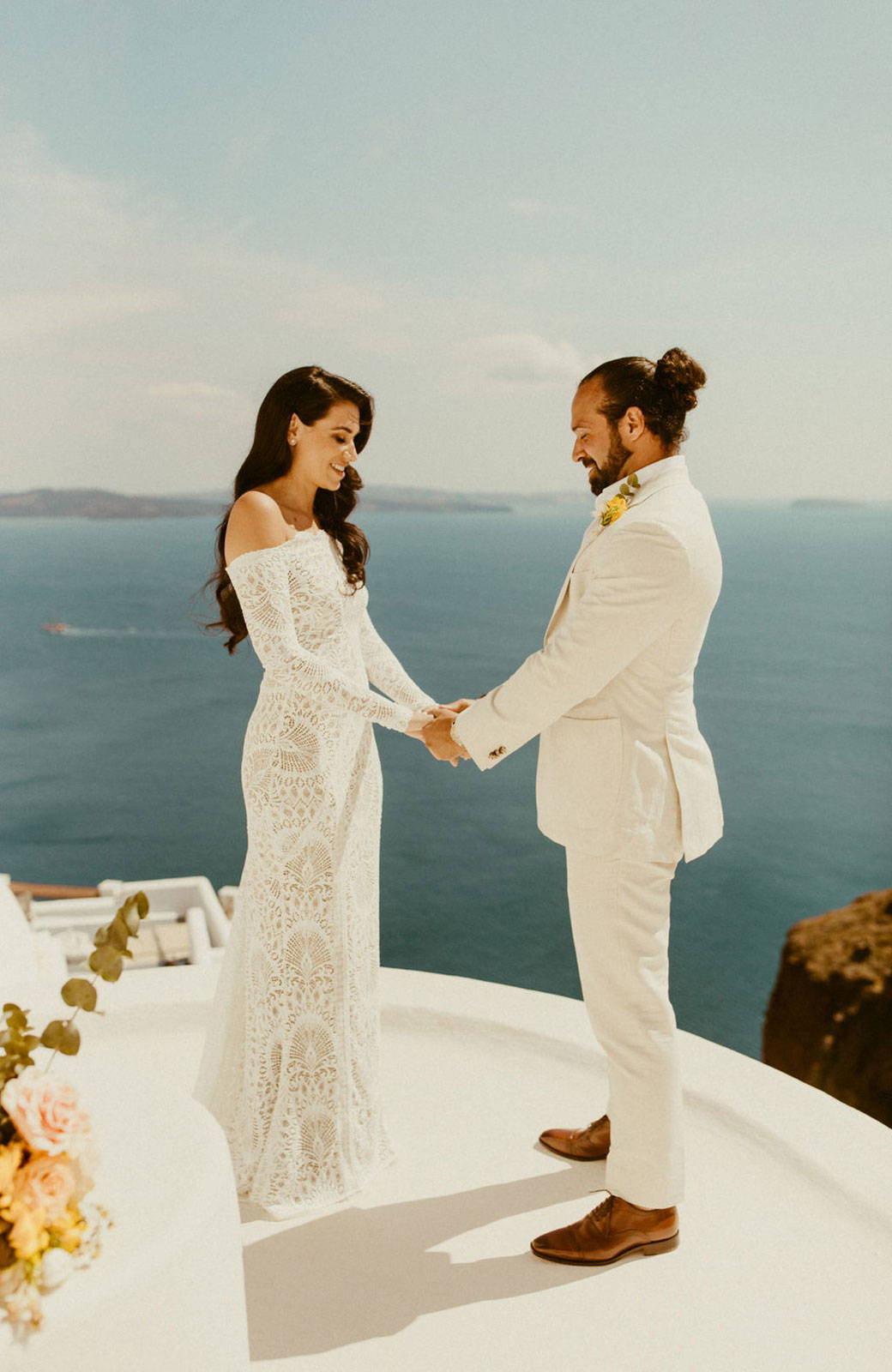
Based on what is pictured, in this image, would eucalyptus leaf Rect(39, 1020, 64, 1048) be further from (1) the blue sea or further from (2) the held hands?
(1) the blue sea

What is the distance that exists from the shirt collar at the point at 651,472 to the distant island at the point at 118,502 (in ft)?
214

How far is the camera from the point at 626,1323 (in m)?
2.21

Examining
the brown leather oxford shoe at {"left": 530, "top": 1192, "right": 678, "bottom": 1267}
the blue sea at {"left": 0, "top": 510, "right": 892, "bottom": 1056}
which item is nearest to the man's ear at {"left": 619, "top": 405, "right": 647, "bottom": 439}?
the brown leather oxford shoe at {"left": 530, "top": 1192, "right": 678, "bottom": 1267}

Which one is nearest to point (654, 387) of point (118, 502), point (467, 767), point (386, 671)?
point (386, 671)

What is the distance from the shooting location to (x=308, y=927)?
2592 millimetres

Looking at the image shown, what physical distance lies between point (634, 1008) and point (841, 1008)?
16.9 meters

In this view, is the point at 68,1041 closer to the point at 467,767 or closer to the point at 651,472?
the point at 651,472

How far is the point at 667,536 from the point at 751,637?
3084 inches

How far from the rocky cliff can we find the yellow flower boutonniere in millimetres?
13827

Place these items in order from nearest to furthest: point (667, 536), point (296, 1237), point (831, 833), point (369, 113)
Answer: point (667, 536) → point (296, 1237) → point (831, 833) → point (369, 113)

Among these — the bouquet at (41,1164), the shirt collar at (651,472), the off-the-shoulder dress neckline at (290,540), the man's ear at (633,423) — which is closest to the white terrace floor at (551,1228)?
the bouquet at (41,1164)

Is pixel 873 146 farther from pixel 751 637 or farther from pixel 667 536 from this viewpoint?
pixel 667 536

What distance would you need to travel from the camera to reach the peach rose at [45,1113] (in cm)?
142

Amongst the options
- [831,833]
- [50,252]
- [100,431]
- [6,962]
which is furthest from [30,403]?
[6,962]
